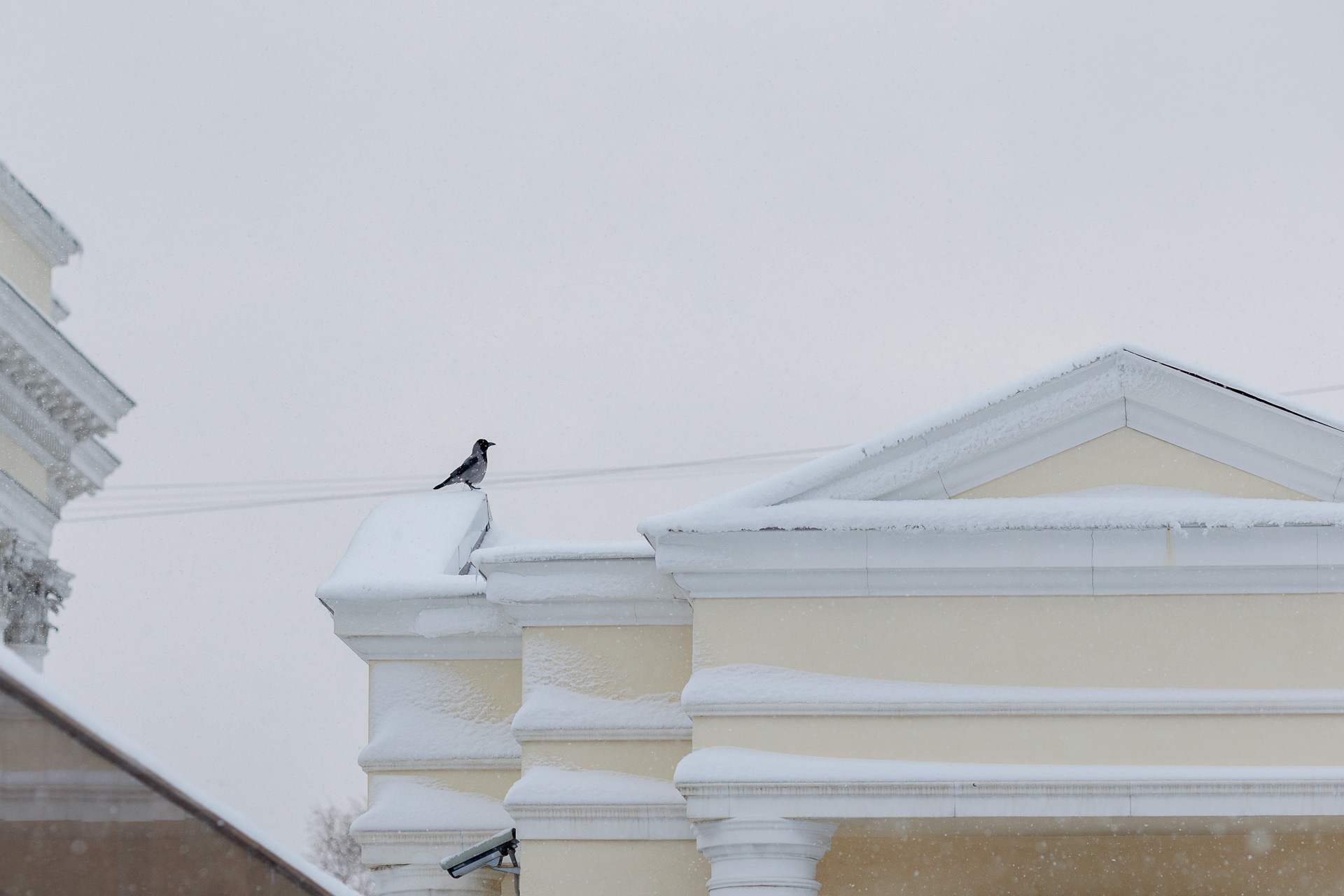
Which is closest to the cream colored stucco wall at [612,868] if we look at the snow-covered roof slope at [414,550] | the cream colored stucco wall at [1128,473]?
the snow-covered roof slope at [414,550]

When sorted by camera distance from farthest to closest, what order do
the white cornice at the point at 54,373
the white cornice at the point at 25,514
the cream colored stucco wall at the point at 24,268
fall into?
the cream colored stucco wall at the point at 24,268, the white cornice at the point at 25,514, the white cornice at the point at 54,373

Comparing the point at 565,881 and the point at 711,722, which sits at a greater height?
the point at 711,722

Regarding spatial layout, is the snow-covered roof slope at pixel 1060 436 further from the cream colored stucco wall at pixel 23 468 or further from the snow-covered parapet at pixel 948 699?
the cream colored stucco wall at pixel 23 468

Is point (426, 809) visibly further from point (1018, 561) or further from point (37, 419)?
point (37, 419)

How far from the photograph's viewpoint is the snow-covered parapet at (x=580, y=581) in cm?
771

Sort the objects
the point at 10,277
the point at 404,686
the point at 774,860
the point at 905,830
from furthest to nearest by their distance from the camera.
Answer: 1. the point at 10,277
2. the point at 404,686
3. the point at 905,830
4. the point at 774,860

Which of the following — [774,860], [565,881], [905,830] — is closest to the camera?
[774,860]

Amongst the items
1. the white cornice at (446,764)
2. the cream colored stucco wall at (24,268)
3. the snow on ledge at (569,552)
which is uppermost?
the cream colored stucco wall at (24,268)

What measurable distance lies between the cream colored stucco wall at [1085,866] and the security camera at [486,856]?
1715mm

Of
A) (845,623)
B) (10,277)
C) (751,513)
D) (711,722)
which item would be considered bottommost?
(711,722)

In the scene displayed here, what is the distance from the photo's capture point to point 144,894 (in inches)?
113

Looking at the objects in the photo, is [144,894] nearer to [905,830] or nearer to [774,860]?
[774,860]

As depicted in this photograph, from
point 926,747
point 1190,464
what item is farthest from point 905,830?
point 1190,464

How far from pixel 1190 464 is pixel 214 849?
17.4 feet
